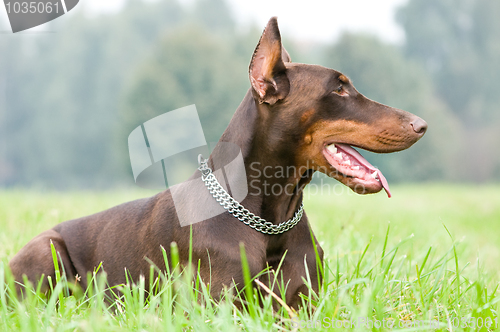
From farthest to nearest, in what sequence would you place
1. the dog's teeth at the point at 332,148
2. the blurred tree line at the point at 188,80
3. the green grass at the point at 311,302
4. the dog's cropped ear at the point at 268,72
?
the blurred tree line at the point at 188,80
the dog's teeth at the point at 332,148
the dog's cropped ear at the point at 268,72
the green grass at the point at 311,302

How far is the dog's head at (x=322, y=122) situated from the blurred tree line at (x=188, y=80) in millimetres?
20480

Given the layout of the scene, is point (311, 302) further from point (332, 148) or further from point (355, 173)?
point (332, 148)

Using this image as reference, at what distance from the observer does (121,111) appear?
81.7ft

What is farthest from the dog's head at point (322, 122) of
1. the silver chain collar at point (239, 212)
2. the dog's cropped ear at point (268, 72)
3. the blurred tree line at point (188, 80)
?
the blurred tree line at point (188, 80)

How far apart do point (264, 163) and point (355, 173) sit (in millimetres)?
514

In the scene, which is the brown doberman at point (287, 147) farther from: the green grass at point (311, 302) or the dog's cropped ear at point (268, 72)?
the green grass at point (311, 302)

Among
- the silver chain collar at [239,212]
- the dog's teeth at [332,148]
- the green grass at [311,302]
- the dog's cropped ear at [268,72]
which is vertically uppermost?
the dog's cropped ear at [268,72]

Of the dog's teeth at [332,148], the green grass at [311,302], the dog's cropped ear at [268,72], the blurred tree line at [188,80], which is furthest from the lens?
the blurred tree line at [188,80]

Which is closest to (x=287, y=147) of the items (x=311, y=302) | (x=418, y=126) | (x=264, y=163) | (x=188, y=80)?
(x=264, y=163)

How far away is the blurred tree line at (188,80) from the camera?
82.3 feet

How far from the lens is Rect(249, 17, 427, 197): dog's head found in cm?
Answer: 250

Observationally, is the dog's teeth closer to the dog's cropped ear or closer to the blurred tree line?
the dog's cropped ear

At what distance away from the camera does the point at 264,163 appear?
253 cm

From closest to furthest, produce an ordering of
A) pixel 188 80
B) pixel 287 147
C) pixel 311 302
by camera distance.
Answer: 1. pixel 311 302
2. pixel 287 147
3. pixel 188 80
